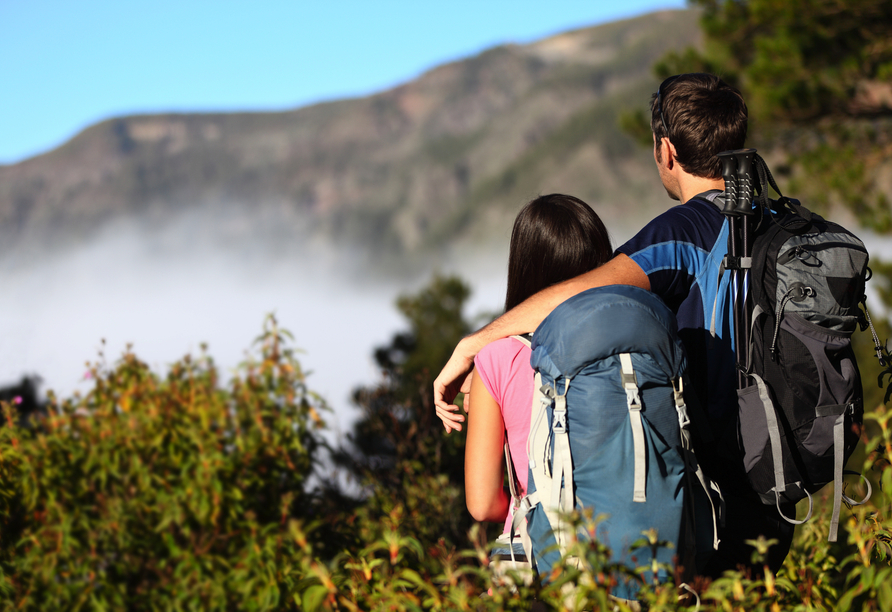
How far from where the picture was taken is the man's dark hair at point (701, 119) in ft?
6.46

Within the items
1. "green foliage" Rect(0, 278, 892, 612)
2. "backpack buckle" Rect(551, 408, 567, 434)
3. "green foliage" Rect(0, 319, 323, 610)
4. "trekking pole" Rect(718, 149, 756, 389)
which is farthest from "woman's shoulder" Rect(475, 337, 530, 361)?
"green foliage" Rect(0, 319, 323, 610)

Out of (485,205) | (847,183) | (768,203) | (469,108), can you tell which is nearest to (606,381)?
(768,203)

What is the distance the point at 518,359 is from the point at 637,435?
0.42 m

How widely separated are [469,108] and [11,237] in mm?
100606

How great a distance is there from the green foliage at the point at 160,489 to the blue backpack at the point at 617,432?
5.33 ft

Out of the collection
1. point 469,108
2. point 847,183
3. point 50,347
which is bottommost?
point 50,347

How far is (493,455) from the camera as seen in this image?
1.83 m

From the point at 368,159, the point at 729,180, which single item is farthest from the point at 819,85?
the point at 368,159

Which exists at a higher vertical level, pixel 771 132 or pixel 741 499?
pixel 771 132

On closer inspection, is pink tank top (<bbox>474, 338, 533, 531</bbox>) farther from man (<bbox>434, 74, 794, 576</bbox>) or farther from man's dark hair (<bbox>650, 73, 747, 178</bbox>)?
man's dark hair (<bbox>650, 73, 747, 178</bbox>)

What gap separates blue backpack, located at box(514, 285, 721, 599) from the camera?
1479mm

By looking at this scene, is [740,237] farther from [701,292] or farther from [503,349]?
[503,349]

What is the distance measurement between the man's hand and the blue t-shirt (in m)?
0.51

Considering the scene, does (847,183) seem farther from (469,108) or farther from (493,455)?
(469,108)
